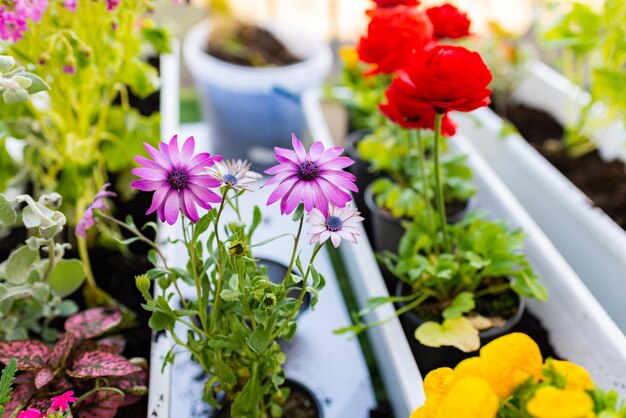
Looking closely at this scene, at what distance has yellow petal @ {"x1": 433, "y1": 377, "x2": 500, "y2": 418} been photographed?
1.32 ft

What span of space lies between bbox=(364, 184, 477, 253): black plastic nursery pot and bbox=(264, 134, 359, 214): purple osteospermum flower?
417mm

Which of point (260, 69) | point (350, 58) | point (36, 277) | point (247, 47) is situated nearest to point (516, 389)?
point (36, 277)

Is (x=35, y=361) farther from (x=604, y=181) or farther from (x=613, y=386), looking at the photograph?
(x=604, y=181)

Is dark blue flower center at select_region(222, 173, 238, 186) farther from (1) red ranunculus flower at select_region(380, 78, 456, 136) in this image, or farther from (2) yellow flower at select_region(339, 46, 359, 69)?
(2) yellow flower at select_region(339, 46, 359, 69)

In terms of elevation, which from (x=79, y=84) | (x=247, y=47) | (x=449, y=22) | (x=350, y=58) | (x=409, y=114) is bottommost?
(x=409, y=114)

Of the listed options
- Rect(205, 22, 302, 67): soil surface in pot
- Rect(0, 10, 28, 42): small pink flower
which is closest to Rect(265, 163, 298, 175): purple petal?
Rect(0, 10, 28, 42): small pink flower

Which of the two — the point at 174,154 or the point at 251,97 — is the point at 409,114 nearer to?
the point at 174,154

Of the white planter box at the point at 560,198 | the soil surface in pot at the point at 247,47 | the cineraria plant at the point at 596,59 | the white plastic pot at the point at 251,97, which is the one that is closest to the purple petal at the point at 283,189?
the white planter box at the point at 560,198

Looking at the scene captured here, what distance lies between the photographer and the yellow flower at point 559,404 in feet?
1.27

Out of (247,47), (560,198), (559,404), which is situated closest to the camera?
(559,404)

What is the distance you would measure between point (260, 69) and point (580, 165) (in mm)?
721

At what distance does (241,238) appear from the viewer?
1.89 feet

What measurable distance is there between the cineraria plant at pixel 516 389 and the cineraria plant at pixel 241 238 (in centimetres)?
15

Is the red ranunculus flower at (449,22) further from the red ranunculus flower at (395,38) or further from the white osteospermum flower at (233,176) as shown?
the white osteospermum flower at (233,176)
